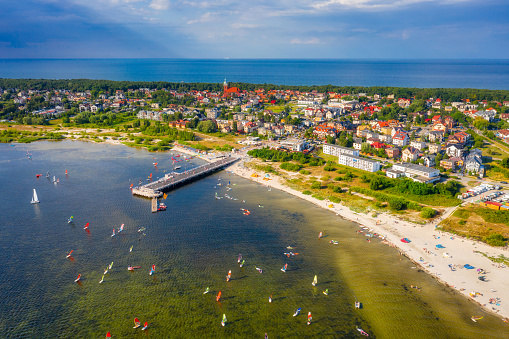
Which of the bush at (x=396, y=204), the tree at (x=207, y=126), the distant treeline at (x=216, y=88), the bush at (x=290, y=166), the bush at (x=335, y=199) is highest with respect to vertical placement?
the distant treeline at (x=216, y=88)

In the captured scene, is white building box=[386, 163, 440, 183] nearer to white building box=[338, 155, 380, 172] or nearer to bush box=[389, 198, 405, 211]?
white building box=[338, 155, 380, 172]

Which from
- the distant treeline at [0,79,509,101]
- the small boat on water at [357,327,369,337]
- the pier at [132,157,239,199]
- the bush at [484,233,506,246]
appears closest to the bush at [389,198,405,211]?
the bush at [484,233,506,246]

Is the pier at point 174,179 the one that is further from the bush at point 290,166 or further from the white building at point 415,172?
the white building at point 415,172

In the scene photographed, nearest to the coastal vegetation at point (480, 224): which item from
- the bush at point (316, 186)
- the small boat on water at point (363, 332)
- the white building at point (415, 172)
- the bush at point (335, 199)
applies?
the white building at point (415, 172)

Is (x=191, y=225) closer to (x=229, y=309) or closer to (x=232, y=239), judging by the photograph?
(x=232, y=239)

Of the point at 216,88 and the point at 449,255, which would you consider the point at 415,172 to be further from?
the point at 216,88

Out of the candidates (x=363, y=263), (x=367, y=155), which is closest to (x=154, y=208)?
(x=363, y=263)

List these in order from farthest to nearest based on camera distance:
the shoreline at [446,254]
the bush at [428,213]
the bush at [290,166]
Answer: the bush at [290,166] → the bush at [428,213] → the shoreline at [446,254]
